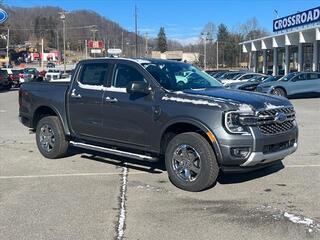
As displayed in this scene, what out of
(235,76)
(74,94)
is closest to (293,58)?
(235,76)

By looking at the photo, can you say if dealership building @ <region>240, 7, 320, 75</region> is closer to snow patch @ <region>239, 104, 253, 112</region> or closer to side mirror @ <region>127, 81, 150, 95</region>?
side mirror @ <region>127, 81, 150, 95</region>

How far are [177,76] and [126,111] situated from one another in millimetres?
953

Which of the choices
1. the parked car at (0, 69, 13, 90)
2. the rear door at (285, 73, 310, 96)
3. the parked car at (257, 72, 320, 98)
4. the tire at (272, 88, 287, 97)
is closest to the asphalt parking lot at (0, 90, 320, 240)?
the tire at (272, 88, 287, 97)

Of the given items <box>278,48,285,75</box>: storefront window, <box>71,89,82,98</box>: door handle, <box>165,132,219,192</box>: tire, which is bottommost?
<box>165,132,219,192</box>: tire

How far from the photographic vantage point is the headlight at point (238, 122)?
6516mm

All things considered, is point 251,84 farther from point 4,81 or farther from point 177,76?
point 4,81

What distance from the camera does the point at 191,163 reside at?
6.96 meters

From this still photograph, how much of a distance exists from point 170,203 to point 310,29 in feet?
136

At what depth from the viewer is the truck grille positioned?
6.64 meters

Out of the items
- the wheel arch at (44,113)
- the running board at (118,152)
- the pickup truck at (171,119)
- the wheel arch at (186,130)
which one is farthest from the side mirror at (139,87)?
the wheel arch at (44,113)

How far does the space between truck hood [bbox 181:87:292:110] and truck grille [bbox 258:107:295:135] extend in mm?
72

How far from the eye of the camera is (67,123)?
881 cm

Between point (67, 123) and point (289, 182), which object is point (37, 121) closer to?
point (67, 123)

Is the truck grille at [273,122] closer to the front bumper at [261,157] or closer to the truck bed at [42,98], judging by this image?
the front bumper at [261,157]
